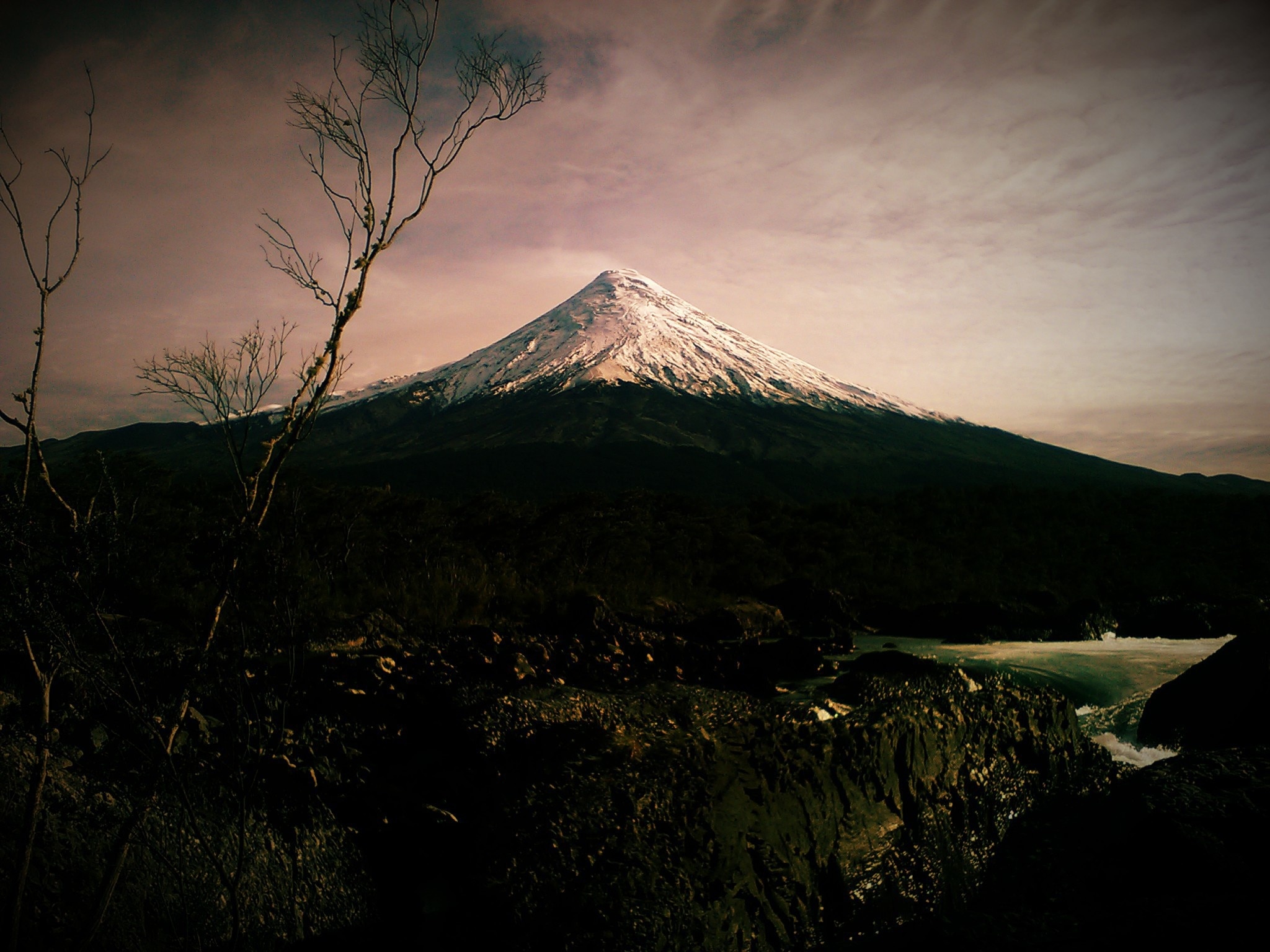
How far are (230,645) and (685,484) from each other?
189 ft

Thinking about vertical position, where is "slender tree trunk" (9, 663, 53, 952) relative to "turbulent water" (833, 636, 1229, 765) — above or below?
above

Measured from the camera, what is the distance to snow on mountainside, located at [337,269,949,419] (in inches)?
4077

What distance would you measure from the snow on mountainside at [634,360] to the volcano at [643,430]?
394 millimetres

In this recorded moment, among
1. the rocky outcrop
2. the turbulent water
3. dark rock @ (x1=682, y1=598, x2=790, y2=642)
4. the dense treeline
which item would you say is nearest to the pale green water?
the turbulent water

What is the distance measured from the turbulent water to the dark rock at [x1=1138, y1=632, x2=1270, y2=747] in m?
0.29

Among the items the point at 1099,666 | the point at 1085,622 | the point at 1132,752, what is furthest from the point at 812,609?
the point at 1132,752

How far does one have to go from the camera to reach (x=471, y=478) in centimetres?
6338

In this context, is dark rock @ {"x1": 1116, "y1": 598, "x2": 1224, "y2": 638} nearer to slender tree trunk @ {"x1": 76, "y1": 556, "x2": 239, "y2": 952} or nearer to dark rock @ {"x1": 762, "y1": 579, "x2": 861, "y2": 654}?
dark rock @ {"x1": 762, "y1": 579, "x2": 861, "y2": 654}

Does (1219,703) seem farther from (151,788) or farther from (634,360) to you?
(634,360)

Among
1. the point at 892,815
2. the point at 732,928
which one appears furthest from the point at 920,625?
the point at 732,928

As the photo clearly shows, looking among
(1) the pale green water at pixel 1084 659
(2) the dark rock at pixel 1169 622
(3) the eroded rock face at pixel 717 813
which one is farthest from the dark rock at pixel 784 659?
(2) the dark rock at pixel 1169 622

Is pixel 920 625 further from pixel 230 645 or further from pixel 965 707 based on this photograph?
pixel 230 645

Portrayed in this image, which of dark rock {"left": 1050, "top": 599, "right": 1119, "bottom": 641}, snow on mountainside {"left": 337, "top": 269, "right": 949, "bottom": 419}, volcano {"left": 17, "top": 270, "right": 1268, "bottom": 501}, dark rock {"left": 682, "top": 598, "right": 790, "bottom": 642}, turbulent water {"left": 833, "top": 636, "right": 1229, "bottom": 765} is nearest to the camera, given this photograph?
turbulent water {"left": 833, "top": 636, "right": 1229, "bottom": 765}

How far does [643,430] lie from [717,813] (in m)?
76.7
